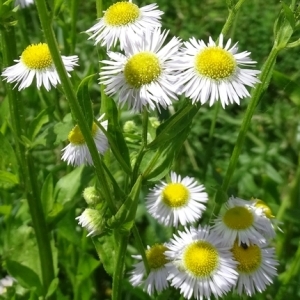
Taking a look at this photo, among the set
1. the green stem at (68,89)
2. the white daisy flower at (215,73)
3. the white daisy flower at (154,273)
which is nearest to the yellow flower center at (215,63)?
the white daisy flower at (215,73)

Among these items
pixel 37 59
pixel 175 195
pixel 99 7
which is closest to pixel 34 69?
pixel 37 59

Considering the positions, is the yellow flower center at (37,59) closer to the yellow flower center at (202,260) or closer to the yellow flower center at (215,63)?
the yellow flower center at (215,63)

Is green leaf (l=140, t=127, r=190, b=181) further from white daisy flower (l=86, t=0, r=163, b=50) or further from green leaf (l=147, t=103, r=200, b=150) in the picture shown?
white daisy flower (l=86, t=0, r=163, b=50)

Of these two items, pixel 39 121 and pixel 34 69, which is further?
pixel 39 121

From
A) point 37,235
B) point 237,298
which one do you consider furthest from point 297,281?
point 37,235

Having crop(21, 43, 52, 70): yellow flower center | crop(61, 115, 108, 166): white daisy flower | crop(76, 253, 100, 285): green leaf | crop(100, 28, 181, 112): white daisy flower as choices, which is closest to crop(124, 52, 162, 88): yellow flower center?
crop(100, 28, 181, 112): white daisy flower

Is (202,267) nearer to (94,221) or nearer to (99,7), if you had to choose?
(94,221)
